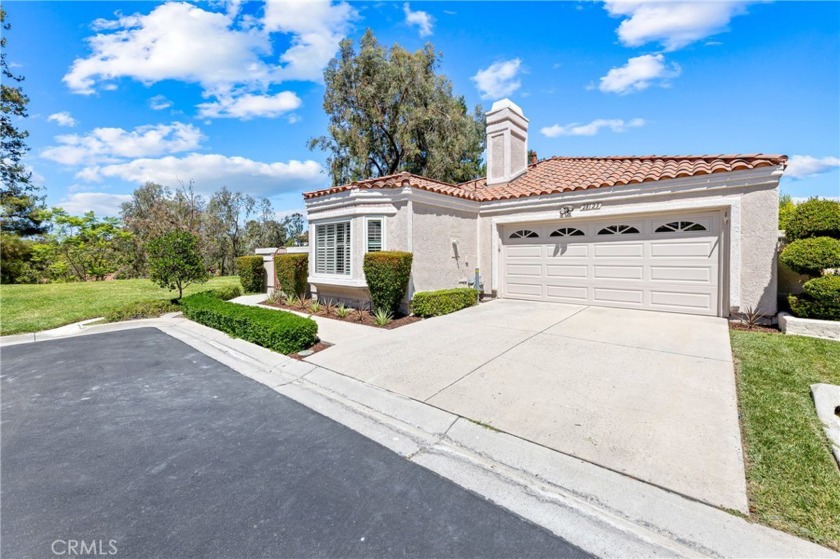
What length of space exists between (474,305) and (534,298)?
2054 mm

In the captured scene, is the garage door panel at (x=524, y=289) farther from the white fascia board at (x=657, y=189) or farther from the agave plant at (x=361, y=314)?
the agave plant at (x=361, y=314)

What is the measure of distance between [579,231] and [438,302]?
4.70 meters

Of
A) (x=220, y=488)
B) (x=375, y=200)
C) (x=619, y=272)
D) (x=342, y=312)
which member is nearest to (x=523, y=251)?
(x=619, y=272)

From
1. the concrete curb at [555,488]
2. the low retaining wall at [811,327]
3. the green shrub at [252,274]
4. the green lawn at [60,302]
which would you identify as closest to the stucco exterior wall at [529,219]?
the low retaining wall at [811,327]

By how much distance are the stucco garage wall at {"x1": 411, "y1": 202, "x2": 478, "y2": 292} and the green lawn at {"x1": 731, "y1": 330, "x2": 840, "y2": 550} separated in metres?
6.99

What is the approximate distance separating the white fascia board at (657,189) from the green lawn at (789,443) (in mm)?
3888

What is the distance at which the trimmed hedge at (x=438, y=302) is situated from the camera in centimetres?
978

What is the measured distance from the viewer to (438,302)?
32.4 feet

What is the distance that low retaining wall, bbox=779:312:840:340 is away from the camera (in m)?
6.43

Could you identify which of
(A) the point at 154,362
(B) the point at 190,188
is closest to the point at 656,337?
(A) the point at 154,362

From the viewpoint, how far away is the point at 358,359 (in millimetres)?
A: 6379

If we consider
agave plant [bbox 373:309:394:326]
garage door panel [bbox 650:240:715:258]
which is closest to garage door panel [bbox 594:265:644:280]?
garage door panel [bbox 650:240:715:258]

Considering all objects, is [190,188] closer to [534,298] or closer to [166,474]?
[534,298]

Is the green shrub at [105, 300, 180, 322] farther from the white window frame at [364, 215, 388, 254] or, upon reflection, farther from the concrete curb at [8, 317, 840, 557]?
the concrete curb at [8, 317, 840, 557]
